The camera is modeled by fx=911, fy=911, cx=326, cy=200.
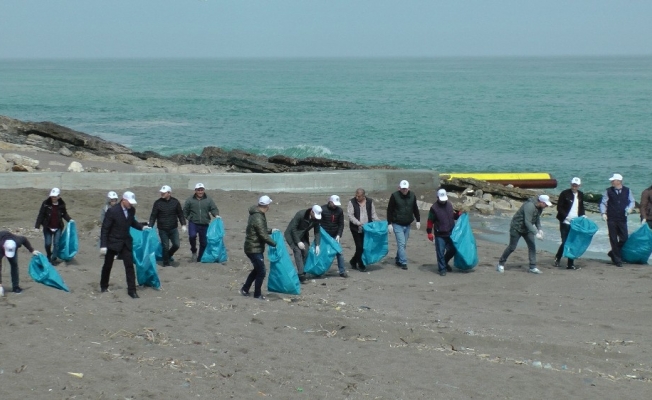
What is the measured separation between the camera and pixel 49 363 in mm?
7980

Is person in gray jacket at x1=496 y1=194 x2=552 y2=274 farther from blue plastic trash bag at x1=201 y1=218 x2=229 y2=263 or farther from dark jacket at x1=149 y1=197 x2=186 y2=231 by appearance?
dark jacket at x1=149 y1=197 x2=186 y2=231

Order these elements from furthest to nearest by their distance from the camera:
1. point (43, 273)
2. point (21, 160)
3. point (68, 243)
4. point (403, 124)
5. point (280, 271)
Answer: point (403, 124), point (21, 160), point (68, 243), point (280, 271), point (43, 273)

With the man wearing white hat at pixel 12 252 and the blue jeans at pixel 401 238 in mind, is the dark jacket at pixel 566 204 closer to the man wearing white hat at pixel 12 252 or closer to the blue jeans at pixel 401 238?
the blue jeans at pixel 401 238

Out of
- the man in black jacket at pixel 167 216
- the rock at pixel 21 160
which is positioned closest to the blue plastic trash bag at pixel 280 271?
the man in black jacket at pixel 167 216

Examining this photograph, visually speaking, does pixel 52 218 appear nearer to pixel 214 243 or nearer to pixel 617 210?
pixel 214 243

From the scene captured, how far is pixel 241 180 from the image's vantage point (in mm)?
21031

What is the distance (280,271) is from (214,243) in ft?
6.72

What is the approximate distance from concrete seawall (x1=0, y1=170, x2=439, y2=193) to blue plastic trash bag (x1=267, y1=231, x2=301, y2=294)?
363 inches

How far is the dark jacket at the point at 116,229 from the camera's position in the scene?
1062 centimetres

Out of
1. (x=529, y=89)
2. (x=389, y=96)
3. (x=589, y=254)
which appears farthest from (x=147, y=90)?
(x=589, y=254)

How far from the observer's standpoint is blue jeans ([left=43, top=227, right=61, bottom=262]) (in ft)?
41.2

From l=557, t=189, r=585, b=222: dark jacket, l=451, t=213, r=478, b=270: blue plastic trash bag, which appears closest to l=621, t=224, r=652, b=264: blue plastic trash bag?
l=557, t=189, r=585, b=222: dark jacket

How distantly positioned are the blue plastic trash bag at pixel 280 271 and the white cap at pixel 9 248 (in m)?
3.06

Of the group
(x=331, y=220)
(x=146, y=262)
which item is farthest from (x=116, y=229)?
(x=331, y=220)
